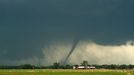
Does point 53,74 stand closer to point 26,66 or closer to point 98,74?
point 98,74

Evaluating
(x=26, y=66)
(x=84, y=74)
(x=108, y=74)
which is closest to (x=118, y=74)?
(x=108, y=74)

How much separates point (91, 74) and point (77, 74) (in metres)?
3.57

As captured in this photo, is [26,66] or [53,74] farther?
[26,66]

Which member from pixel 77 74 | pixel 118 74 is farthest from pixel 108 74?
pixel 77 74

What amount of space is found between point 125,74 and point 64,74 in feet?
51.1

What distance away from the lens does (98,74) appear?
84.1 meters

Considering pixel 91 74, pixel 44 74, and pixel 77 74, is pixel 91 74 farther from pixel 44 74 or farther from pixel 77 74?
pixel 44 74

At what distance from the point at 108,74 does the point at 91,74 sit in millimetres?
5144

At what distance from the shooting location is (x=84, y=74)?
84.4m

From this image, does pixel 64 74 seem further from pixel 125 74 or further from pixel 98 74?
pixel 125 74

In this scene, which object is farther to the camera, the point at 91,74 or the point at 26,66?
the point at 26,66

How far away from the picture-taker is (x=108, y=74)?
282 ft

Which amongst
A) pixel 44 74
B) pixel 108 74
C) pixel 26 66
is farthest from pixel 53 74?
pixel 26 66

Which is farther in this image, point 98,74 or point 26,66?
point 26,66
